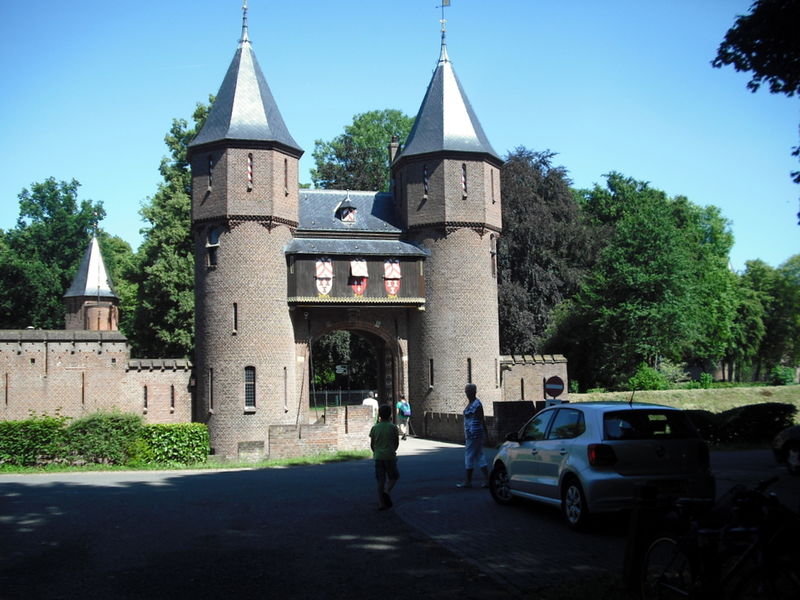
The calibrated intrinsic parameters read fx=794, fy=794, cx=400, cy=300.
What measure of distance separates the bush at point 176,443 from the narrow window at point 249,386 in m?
6.12

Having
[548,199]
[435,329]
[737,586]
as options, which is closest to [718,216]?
[548,199]

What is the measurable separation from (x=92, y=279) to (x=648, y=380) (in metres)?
34.4

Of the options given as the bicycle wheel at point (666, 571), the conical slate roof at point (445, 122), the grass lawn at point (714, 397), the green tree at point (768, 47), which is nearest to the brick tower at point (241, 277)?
the conical slate roof at point (445, 122)

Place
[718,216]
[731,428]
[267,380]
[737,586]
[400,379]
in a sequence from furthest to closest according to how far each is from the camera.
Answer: [718,216]
[400,379]
[267,380]
[731,428]
[737,586]

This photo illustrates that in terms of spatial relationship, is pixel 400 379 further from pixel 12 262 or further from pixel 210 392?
pixel 12 262

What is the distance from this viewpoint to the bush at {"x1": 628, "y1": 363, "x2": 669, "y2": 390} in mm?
38938

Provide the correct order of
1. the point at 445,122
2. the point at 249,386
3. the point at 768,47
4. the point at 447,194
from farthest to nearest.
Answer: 1. the point at 445,122
2. the point at 447,194
3. the point at 249,386
4. the point at 768,47

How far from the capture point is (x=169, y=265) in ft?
137

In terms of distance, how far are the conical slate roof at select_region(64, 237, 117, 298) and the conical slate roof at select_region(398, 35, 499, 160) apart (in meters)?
26.5

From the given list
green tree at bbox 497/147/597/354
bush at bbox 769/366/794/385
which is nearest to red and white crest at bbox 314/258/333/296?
green tree at bbox 497/147/597/354

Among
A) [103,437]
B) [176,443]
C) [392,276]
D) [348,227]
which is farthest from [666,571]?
[348,227]

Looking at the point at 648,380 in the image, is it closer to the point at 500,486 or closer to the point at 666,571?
the point at 500,486

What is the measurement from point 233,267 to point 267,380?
4.45 m

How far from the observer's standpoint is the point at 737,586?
482cm
